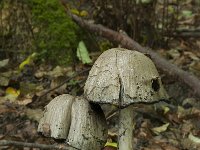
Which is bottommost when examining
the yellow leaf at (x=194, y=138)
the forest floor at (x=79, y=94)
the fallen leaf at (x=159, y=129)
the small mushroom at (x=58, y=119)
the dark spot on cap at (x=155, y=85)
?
the yellow leaf at (x=194, y=138)

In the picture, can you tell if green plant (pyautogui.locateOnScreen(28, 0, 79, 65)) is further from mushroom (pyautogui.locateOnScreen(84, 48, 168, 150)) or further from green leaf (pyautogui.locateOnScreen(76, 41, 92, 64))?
mushroom (pyautogui.locateOnScreen(84, 48, 168, 150))

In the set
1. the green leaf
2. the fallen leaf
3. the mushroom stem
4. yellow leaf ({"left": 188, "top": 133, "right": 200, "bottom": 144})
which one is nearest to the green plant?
the green leaf

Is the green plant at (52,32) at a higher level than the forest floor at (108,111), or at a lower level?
higher

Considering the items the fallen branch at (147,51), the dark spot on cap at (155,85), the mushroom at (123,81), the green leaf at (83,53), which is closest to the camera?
the mushroom at (123,81)

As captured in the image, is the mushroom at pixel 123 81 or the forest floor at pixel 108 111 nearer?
the mushroom at pixel 123 81

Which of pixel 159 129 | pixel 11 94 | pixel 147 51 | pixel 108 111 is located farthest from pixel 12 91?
pixel 159 129

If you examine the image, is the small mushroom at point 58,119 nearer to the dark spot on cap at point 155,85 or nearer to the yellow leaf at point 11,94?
the dark spot on cap at point 155,85

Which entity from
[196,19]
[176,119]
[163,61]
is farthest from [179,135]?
[196,19]

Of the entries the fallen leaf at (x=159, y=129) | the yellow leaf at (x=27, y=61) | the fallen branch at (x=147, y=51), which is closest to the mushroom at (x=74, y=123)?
the fallen leaf at (x=159, y=129)

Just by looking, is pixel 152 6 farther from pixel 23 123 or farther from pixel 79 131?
pixel 79 131
